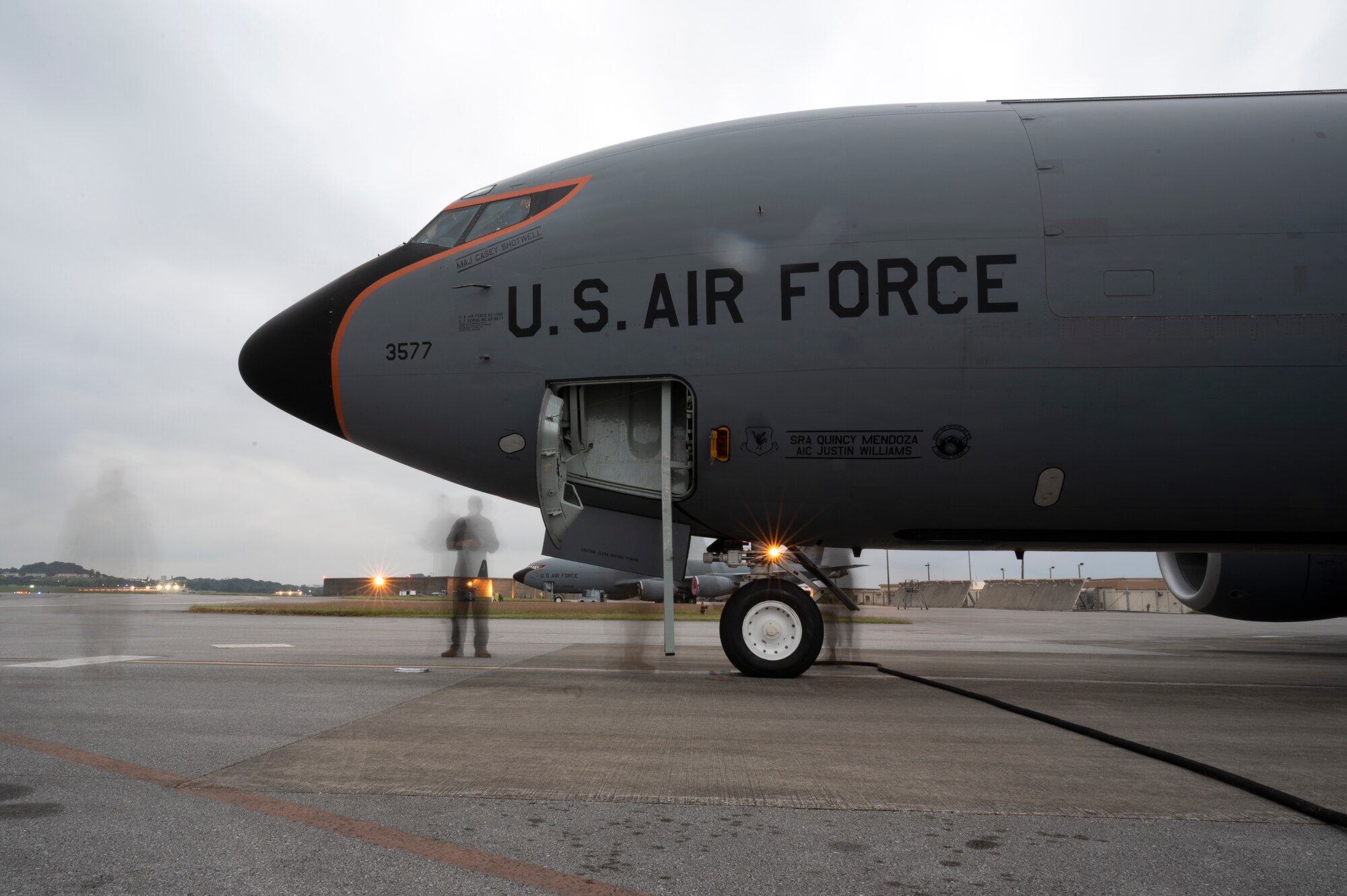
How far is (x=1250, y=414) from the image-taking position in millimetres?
6832

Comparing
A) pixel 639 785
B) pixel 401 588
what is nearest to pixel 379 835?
pixel 639 785

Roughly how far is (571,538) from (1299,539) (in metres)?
6.86

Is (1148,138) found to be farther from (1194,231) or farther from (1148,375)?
(1148,375)

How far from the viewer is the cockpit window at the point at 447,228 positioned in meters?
8.37

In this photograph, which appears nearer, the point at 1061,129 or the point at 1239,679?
the point at 1061,129

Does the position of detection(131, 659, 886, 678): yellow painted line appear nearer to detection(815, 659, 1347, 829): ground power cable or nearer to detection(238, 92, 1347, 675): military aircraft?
detection(238, 92, 1347, 675): military aircraft

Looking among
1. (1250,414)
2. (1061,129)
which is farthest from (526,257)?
(1250,414)

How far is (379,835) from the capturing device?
9.41 ft

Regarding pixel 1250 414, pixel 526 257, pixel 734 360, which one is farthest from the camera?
pixel 526 257

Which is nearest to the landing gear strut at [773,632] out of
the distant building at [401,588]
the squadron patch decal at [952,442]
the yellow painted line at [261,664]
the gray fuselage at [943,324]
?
the gray fuselage at [943,324]

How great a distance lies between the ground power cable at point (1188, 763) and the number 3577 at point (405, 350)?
575 centimetres

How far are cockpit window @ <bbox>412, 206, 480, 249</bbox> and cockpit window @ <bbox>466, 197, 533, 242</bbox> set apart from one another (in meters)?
0.14

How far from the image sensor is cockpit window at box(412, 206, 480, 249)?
27.5ft

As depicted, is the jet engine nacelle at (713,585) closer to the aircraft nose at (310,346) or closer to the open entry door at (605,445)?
the open entry door at (605,445)
